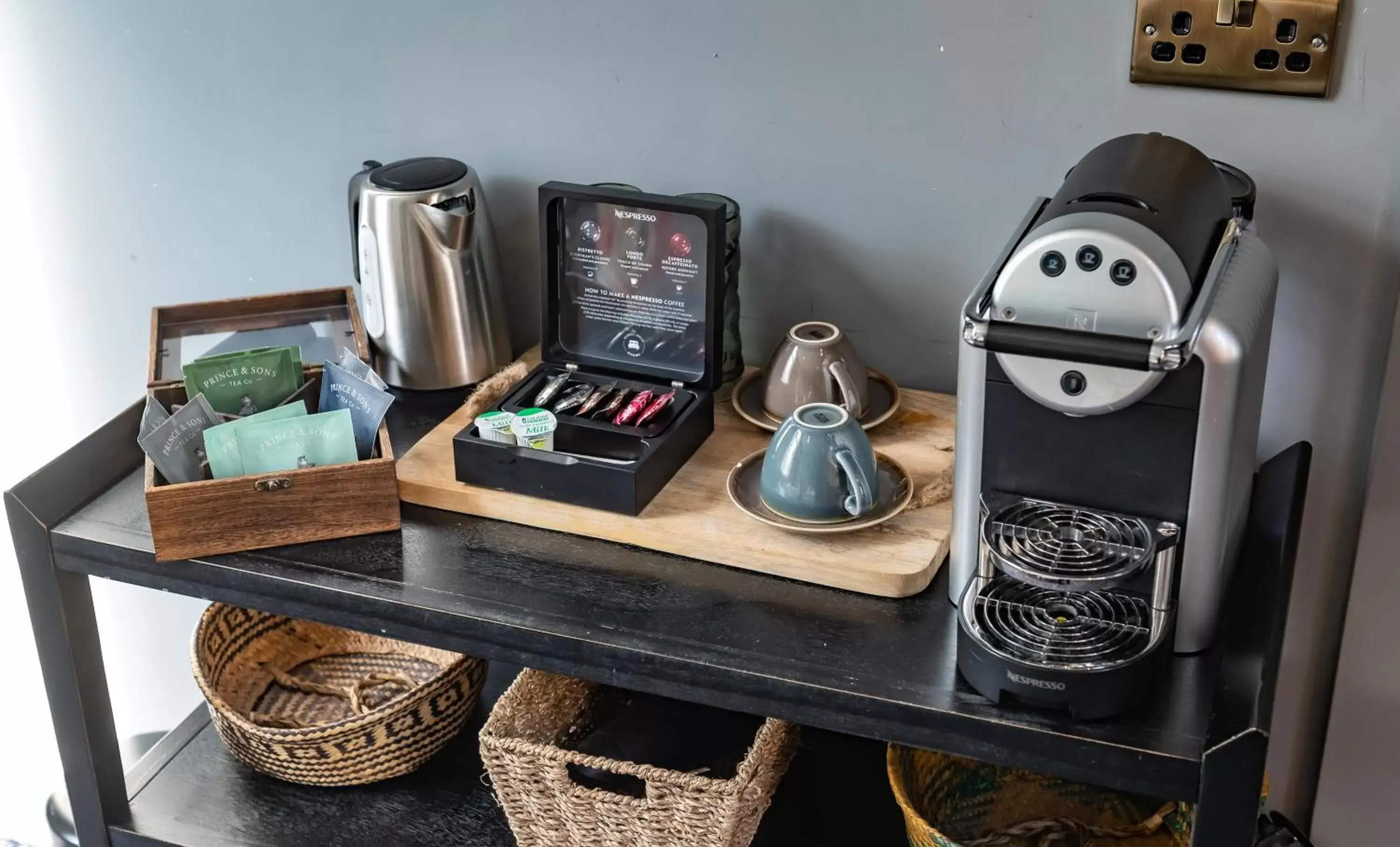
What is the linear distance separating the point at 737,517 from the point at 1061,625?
12.3 inches

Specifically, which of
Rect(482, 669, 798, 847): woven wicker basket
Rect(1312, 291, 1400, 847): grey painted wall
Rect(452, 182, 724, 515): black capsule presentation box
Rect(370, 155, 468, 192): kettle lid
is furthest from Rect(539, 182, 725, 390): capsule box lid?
Rect(1312, 291, 1400, 847): grey painted wall

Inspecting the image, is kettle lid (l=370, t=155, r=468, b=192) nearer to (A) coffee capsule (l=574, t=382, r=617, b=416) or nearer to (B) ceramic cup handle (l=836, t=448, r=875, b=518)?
(A) coffee capsule (l=574, t=382, r=617, b=416)

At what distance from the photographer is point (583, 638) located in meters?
1.09

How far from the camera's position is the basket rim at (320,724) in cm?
134

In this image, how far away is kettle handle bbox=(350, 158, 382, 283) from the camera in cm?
141

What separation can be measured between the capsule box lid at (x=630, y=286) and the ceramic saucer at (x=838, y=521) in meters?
0.11

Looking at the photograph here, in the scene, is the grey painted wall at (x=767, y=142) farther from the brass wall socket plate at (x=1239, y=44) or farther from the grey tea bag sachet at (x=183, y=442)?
the grey tea bag sachet at (x=183, y=442)

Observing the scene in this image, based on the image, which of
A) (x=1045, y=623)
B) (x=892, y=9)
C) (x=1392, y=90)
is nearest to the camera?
(x=1045, y=623)

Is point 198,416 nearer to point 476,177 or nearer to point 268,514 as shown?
point 268,514

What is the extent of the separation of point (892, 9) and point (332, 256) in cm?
73

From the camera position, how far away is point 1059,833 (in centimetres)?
129

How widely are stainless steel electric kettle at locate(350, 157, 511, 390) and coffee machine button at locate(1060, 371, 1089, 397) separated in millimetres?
682

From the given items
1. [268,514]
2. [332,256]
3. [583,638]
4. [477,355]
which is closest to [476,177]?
[477,355]


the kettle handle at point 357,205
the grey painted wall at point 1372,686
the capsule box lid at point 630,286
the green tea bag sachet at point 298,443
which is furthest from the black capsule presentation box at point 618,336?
the grey painted wall at point 1372,686
